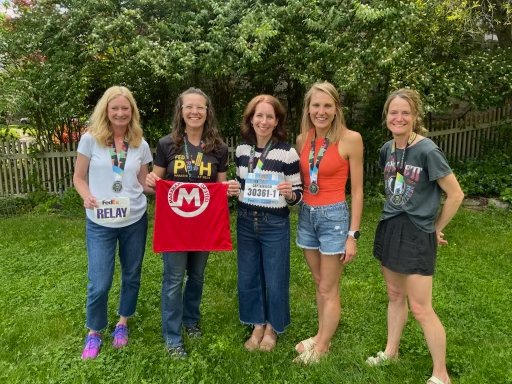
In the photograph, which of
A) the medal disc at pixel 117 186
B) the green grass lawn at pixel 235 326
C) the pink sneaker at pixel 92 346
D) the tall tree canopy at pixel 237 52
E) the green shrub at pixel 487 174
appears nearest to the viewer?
the green grass lawn at pixel 235 326

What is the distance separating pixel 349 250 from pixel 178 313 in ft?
4.77

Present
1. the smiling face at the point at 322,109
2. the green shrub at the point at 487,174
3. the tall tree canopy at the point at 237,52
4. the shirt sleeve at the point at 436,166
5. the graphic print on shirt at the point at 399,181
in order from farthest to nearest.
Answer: the green shrub at the point at 487,174 → the tall tree canopy at the point at 237,52 → the smiling face at the point at 322,109 → the graphic print on shirt at the point at 399,181 → the shirt sleeve at the point at 436,166

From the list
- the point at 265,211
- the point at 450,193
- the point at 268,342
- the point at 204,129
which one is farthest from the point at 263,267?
the point at 450,193

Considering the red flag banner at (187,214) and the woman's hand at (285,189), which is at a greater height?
the woman's hand at (285,189)

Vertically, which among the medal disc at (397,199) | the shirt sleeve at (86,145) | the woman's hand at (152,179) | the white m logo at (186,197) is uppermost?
the shirt sleeve at (86,145)

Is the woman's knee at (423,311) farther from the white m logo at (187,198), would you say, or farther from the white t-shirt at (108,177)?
the white t-shirt at (108,177)

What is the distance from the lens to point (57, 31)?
26.9 ft

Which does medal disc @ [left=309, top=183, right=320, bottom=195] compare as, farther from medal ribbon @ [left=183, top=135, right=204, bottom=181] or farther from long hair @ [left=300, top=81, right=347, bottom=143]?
medal ribbon @ [left=183, top=135, right=204, bottom=181]

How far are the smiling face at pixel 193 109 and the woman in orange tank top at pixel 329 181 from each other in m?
0.78

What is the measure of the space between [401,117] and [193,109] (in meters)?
1.47

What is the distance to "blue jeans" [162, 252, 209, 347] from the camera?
3.63 m

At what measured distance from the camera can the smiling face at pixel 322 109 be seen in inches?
131

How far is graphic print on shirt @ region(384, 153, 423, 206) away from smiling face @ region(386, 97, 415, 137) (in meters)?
0.19

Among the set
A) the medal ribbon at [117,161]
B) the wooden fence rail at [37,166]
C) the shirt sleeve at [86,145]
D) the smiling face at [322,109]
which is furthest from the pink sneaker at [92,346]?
the wooden fence rail at [37,166]
